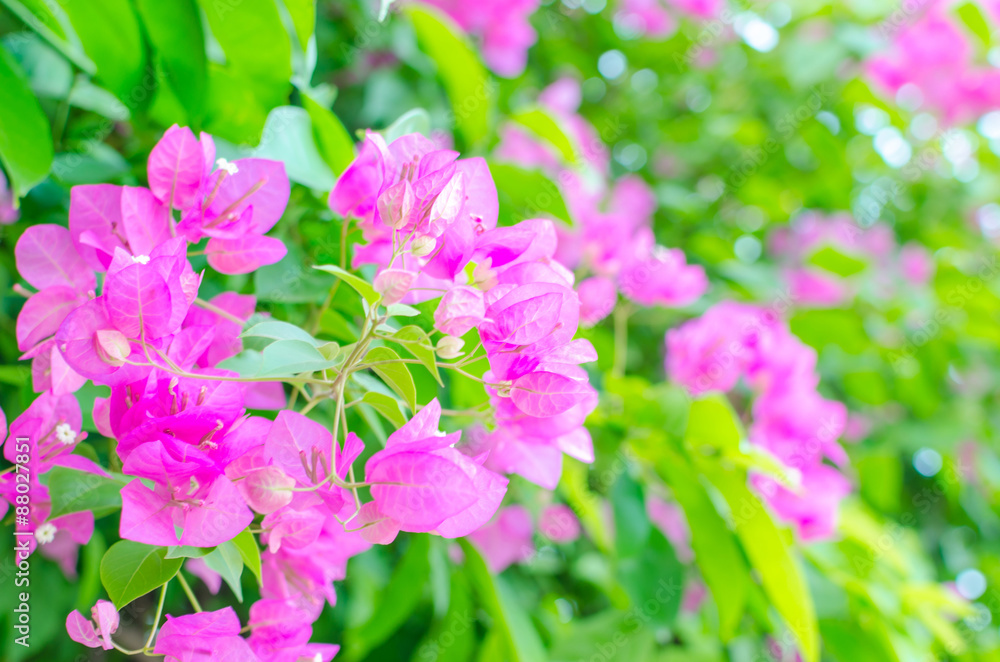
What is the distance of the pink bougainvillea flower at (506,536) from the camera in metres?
0.78

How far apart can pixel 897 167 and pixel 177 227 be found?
1554mm

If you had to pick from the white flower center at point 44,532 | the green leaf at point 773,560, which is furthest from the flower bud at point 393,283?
the green leaf at point 773,560

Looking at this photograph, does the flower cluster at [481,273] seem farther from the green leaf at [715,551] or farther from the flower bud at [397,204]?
the green leaf at [715,551]

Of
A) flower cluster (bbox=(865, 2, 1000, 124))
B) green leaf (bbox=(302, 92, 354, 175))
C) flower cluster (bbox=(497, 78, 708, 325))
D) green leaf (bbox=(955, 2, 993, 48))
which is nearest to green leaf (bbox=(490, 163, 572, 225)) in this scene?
flower cluster (bbox=(497, 78, 708, 325))

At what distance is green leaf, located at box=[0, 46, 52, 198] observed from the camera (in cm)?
43

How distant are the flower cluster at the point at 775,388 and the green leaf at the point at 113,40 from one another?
55 centimetres

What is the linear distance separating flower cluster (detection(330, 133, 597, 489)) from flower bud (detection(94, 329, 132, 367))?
0.11 metres

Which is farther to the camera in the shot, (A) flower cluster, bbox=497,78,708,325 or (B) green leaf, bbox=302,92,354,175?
(A) flower cluster, bbox=497,78,708,325

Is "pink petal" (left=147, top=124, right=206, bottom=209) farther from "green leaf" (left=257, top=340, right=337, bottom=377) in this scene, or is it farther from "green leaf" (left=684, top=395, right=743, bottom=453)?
"green leaf" (left=684, top=395, right=743, bottom=453)

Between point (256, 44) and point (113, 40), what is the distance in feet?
0.31

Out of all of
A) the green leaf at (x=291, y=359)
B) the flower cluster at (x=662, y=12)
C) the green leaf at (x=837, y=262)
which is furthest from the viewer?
the flower cluster at (x=662, y=12)

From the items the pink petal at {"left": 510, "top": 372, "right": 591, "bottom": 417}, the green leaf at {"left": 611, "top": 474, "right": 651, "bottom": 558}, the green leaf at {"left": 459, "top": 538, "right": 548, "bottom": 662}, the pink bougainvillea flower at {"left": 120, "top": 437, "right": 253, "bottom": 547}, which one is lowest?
the green leaf at {"left": 459, "top": 538, "right": 548, "bottom": 662}

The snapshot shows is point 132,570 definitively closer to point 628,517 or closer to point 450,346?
point 450,346

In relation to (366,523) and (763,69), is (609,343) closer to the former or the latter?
(366,523)
